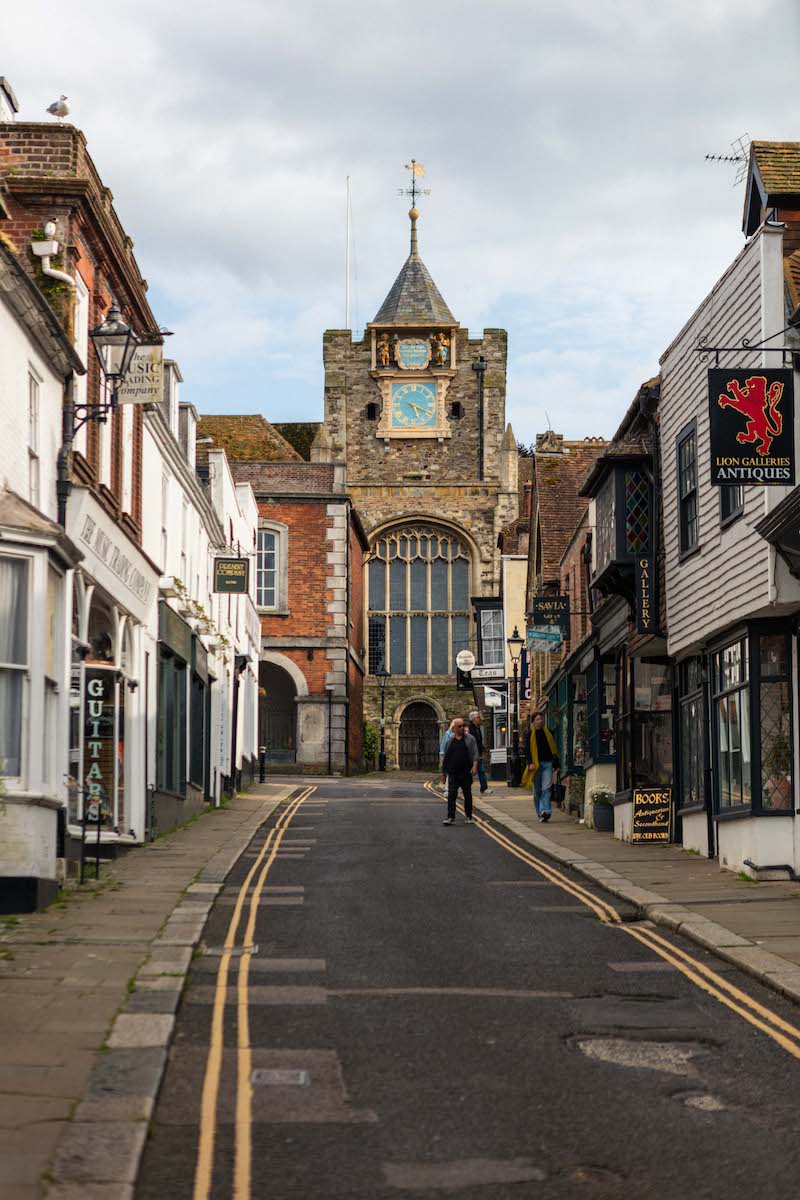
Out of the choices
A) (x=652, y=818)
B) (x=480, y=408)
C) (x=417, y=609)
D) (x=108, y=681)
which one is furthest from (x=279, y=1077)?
(x=480, y=408)

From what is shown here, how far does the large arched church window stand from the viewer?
63.6 m

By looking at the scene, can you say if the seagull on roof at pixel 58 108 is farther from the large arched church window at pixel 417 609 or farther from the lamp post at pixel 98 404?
the large arched church window at pixel 417 609

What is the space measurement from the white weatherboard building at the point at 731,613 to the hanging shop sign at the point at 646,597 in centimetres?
56

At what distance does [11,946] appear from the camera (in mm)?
11477

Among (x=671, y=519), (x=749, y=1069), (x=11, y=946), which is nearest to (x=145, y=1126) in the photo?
(x=749, y=1069)

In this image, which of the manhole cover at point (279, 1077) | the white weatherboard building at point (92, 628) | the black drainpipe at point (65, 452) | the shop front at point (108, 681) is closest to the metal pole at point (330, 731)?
the white weatherboard building at point (92, 628)

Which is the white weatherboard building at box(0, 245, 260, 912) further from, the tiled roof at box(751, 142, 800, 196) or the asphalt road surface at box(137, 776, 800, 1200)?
the tiled roof at box(751, 142, 800, 196)

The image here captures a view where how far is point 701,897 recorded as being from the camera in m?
15.0

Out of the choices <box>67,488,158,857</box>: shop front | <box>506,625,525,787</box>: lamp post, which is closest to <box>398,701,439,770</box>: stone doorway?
<box>506,625,525,787</box>: lamp post

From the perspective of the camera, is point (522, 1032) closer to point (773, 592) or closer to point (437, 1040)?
point (437, 1040)

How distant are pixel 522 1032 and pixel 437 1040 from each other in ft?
1.84

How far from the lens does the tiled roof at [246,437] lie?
6141cm

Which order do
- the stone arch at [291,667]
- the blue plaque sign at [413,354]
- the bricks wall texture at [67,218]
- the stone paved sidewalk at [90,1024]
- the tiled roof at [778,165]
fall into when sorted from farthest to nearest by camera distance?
the blue plaque sign at [413,354], the stone arch at [291,667], the tiled roof at [778,165], the bricks wall texture at [67,218], the stone paved sidewalk at [90,1024]

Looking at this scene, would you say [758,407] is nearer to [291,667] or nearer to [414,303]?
[291,667]
